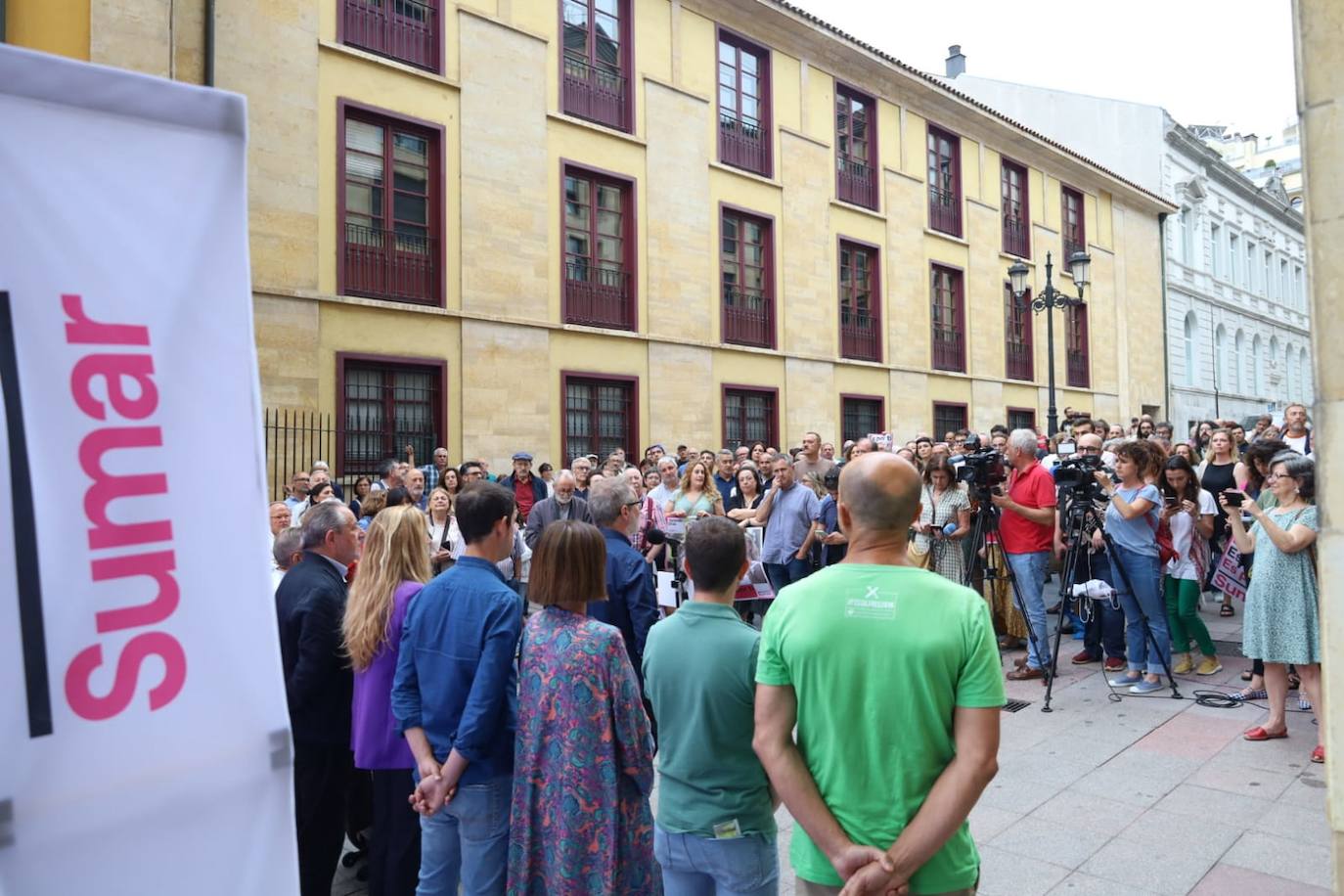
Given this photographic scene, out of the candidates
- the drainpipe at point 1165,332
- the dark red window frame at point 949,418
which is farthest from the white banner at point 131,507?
the drainpipe at point 1165,332

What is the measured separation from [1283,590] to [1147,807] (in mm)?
1770

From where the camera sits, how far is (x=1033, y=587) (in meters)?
7.43

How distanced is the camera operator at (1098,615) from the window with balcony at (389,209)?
9735 mm

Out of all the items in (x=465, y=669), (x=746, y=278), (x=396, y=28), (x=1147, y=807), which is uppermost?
(x=396, y=28)

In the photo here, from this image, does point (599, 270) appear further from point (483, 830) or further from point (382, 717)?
point (483, 830)

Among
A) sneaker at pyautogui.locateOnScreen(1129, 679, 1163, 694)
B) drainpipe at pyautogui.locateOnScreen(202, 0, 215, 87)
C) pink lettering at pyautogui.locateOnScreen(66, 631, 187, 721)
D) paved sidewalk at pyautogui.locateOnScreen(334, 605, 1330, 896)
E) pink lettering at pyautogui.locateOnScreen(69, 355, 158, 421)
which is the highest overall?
drainpipe at pyautogui.locateOnScreen(202, 0, 215, 87)

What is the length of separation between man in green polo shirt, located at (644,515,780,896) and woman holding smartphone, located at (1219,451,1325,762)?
14.0 ft

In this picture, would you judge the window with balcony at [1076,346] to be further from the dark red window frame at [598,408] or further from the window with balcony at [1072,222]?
the dark red window frame at [598,408]

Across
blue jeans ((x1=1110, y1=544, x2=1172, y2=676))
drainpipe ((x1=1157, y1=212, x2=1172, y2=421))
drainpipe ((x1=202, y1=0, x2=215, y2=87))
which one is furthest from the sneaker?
drainpipe ((x1=1157, y1=212, x2=1172, y2=421))

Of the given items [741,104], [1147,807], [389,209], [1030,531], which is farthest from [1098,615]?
[741,104]

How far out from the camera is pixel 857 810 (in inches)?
87.5

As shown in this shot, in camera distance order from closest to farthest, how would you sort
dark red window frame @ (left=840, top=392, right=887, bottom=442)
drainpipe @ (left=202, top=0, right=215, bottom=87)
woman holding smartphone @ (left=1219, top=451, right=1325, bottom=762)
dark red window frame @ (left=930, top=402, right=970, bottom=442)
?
woman holding smartphone @ (left=1219, top=451, right=1325, bottom=762) < drainpipe @ (left=202, top=0, right=215, bottom=87) < dark red window frame @ (left=840, top=392, right=887, bottom=442) < dark red window frame @ (left=930, top=402, right=970, bottom=442)

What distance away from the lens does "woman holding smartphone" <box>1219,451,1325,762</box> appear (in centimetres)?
538

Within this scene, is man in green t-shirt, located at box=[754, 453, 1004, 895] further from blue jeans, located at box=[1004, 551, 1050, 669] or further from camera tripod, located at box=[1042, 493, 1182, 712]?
blue jeans, located at box=[1004, 551, 1050, 669]
